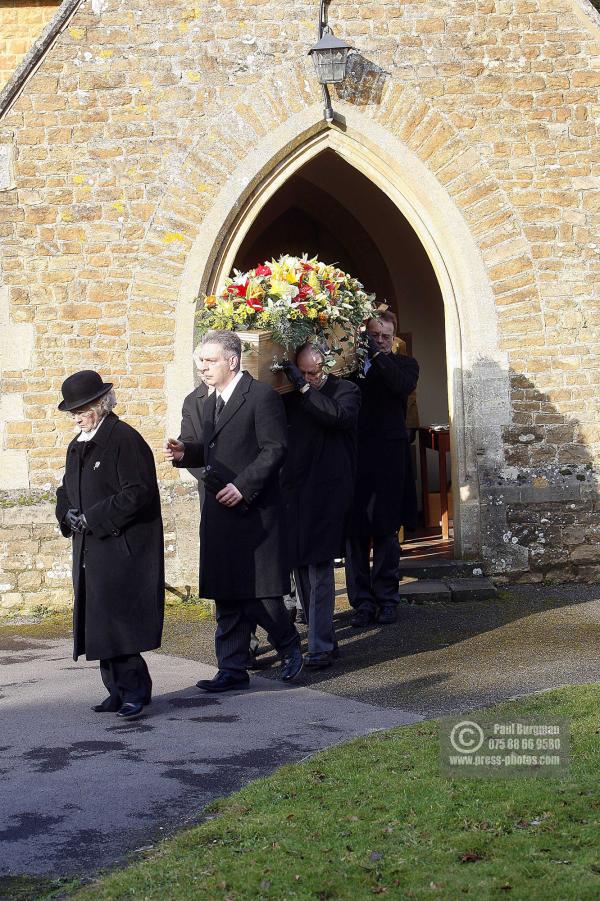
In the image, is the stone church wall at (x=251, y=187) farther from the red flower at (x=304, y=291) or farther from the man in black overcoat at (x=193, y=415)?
the red flower at (x=304, y=291)

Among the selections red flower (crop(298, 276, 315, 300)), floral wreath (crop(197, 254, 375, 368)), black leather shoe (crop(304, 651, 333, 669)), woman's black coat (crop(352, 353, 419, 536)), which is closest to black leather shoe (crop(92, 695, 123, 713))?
black leather shoe (crop(304, 651, 333, 669))

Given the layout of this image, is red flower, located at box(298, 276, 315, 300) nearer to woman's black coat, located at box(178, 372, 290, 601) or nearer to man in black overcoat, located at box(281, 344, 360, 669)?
man in black overcoat, located at box(281, 344, 360, 669)

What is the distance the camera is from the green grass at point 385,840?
12.5 ft

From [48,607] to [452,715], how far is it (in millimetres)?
4606

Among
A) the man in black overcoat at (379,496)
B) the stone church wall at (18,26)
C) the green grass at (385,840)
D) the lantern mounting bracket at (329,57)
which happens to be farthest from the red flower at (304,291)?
the stone church wall at (18,26)

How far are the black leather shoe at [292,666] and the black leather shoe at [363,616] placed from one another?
1.65m

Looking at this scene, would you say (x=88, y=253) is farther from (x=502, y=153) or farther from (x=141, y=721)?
(x=141, y=721)

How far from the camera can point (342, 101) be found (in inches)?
391

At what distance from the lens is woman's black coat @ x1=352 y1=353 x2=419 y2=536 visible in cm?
864

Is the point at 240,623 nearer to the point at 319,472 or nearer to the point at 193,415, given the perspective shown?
the point at 319,472

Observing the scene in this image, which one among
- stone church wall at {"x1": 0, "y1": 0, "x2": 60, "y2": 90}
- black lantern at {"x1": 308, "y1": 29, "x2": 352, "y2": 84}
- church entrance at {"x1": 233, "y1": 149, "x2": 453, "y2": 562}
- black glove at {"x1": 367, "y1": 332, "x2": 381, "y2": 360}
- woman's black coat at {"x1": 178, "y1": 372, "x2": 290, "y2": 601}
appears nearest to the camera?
woman's black coat at {"x1": 178, "y1": 372, "x2": 290, "y2": 601}

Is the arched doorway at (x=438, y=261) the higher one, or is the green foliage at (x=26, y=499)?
the arched doorway at (x=438, y=261)

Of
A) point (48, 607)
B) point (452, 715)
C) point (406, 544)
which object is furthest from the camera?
point (406, 544)

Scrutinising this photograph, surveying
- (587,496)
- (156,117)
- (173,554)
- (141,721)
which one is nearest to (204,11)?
(156,117)
